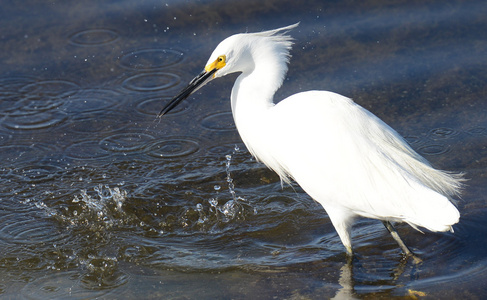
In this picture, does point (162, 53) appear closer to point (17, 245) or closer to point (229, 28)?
point (229, 28)

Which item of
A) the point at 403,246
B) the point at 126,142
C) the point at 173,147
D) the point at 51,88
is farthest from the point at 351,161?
the point at 51,88

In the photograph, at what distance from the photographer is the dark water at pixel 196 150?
356 cm

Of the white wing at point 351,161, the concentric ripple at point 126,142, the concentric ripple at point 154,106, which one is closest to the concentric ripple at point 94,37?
the concentric ripple at point 154,106

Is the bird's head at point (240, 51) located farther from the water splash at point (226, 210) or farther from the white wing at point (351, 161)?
the water splash at point (226, 210)

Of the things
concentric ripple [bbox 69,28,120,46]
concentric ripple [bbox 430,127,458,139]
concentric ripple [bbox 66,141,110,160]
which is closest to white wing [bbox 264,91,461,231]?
concentric ripple [bbox 430,127,458,139]

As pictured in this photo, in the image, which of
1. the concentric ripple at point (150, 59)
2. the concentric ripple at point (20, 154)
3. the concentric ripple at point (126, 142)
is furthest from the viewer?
the concentric ripple at point (150, 59)

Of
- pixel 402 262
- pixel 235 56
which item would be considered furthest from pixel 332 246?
pixel 235 56

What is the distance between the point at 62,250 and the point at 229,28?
3008 millimetres

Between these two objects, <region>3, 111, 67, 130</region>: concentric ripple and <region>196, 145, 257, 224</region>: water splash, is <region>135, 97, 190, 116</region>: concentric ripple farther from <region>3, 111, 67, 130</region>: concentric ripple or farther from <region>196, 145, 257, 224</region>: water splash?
<region>196, 145, 257, 224</region>: water splash

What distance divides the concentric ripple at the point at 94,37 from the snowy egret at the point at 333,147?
2452 mm

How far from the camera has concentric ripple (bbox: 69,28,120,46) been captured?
5.95 m

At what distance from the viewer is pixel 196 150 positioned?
4.84 metres

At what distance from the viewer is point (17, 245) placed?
3793mm

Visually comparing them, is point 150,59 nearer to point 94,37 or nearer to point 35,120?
point 94,37
